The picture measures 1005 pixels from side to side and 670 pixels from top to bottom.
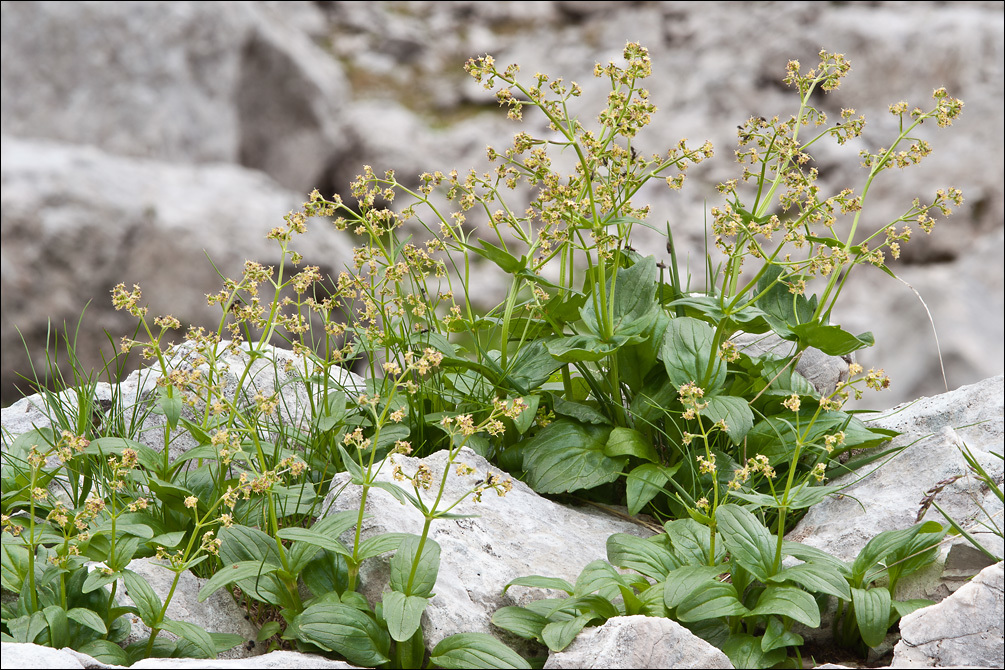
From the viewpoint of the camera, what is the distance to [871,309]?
25.9 feet

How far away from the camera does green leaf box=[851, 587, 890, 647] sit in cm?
186

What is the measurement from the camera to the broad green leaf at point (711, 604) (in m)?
1.85

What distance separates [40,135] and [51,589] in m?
7.78

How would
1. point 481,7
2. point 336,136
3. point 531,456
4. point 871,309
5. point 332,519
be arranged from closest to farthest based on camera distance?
point 332,519 < point 531,456 < point 871,309 < point 336,136 < point 481,7

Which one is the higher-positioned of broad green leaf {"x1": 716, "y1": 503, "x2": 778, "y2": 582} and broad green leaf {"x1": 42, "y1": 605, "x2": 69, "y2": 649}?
broad green leaf {"x1": 716, "y1": 503, "x2": 778, "y2": 582}

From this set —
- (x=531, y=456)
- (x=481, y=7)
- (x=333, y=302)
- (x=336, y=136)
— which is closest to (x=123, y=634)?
(x=333, y=302)

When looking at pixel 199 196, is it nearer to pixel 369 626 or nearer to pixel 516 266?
pixel 516 266

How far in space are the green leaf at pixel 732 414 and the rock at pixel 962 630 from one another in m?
0.62

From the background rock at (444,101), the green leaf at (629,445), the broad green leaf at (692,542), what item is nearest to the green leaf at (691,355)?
the green leaf at (629,445)

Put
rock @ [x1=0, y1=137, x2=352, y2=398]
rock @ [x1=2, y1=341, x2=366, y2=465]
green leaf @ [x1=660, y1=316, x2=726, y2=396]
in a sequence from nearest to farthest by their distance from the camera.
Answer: green leaf @ [x1=660, y1=316, x2=726, y2=396] < rock @ [x1=2, y1=341, x2=366, y2=465] < rock @ [x1=0, y1=137, x2=352, y2=398]

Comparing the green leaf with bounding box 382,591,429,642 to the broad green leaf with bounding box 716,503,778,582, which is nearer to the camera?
the green leaf with bounding box 382,591,429,642

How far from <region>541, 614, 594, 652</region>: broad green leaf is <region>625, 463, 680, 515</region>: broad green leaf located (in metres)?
0.51

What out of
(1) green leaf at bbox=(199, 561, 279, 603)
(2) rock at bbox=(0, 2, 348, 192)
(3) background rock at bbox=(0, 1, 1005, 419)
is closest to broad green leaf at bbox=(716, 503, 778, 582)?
(1) green leaf at bbox=(199, 561, 279, 603)

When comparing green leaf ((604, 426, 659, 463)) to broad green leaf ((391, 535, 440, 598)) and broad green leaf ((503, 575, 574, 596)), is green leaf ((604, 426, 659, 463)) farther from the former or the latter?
broad green leaf ((391, 535, 440, 598))
